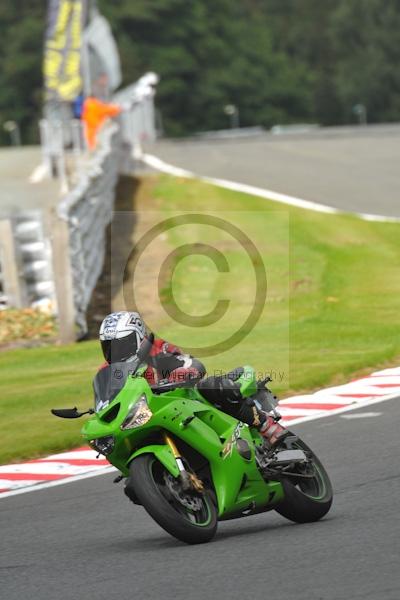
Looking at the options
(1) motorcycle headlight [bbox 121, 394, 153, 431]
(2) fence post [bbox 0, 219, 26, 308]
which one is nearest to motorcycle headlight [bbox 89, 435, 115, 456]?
(1) motorcycle headlight [bbox 121, 394, 153, 431]

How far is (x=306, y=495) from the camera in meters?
7.92

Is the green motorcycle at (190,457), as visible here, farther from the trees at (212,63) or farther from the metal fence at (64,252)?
the trees at (212,63)

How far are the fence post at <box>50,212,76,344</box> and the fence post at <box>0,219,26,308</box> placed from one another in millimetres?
2450

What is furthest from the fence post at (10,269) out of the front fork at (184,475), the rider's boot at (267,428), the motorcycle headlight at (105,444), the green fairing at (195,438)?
the front fork at (184,475)

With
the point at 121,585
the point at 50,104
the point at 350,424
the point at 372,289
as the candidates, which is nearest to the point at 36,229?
the point at 372,289

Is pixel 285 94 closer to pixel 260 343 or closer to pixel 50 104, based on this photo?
pixel 50 104

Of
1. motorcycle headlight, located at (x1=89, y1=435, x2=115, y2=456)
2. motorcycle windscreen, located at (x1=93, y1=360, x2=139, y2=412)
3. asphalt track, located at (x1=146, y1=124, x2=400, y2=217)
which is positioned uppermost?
motorcycle windscreen, located at (x1=93, y1=360, x2=139, y2=412)

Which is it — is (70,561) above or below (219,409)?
below

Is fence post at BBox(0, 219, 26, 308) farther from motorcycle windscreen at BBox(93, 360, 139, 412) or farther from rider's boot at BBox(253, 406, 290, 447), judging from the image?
motorcycle windscreen at BBox(93, 360, 139, 412)

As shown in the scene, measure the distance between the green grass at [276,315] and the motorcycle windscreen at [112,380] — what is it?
12.1ft

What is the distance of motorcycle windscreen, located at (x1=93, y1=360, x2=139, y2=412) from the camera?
24.6ft

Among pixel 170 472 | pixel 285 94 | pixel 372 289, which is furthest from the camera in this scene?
pixel 285 94

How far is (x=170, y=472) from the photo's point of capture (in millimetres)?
7262

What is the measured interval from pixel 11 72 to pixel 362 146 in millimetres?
66340
